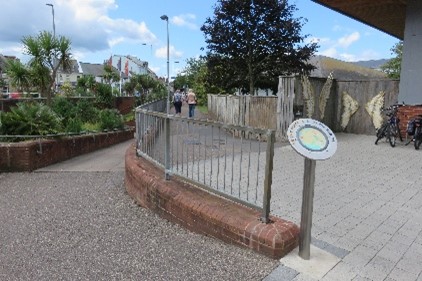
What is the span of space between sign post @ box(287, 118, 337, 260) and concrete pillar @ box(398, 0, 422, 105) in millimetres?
7917

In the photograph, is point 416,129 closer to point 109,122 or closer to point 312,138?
point 312,138

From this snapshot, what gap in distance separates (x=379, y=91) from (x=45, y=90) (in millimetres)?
12911

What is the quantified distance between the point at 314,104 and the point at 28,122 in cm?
827

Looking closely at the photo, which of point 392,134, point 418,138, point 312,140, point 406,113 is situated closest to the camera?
point 312,140

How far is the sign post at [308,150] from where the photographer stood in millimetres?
2887

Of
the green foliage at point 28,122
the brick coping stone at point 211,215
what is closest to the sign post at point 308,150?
the brick coping stone at point 211,215

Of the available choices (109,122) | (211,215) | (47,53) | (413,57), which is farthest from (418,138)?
(47,53)

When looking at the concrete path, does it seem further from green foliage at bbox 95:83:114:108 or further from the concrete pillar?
green foliage at bbox 95:83:114:108

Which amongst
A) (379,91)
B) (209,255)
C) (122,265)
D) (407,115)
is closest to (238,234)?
(209,255)

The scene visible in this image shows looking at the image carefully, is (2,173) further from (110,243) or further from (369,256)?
(369,256)

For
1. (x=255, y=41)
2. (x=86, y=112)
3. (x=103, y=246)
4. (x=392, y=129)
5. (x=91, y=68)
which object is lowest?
(x=103, y=246)

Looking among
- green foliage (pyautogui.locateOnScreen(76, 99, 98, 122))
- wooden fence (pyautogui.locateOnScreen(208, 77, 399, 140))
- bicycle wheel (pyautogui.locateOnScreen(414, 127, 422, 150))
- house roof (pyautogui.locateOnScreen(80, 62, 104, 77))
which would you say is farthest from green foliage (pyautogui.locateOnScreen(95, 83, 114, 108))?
house roof (pyautogui.locateOnScreen(80, 62, 104, 77))

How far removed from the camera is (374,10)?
10.9 meters

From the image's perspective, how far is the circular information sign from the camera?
2.87 m
